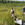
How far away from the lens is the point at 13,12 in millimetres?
988

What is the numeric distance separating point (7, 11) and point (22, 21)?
0.33 meters

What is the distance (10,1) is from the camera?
101 centimetres

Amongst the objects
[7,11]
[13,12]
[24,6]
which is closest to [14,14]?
[13,12]

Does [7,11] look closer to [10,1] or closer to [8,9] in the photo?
[8,9]

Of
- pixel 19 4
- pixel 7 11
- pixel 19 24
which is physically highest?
pixel 19 4

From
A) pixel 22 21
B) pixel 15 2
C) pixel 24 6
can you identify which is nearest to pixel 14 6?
pixel 15 2

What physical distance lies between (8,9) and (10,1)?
0.52ft

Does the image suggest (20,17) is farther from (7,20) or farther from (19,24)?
(7,20)

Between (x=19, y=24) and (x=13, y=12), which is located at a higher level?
(x=13, y=12)

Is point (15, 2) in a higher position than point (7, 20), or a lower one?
higher

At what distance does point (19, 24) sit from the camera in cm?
97

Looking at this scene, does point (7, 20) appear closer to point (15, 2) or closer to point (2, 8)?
point (2, 8)

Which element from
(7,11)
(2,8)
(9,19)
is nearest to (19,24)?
(9,19)

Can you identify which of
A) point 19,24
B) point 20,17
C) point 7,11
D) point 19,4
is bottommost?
point 19,24
